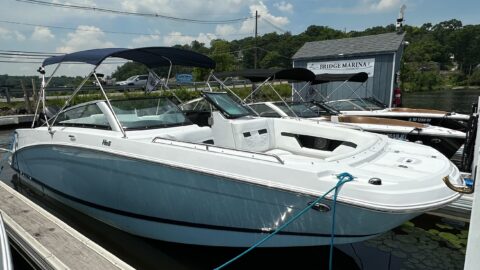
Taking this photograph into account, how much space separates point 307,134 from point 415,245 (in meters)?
1.94

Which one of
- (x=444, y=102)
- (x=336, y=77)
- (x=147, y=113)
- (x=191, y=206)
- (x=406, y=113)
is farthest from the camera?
(x=444, y=102)

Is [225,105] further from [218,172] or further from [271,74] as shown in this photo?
[271,74]

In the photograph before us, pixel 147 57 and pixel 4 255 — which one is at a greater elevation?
pixel 147 57

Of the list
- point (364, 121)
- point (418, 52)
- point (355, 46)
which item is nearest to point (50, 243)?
point (364, 121)

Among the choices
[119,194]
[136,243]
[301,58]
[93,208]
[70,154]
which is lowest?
[136,243]

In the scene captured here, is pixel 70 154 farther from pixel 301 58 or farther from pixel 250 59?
pixel 250 59

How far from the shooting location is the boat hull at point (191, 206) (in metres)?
2.75

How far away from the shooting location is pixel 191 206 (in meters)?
3.31

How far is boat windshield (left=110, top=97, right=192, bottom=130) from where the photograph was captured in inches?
158

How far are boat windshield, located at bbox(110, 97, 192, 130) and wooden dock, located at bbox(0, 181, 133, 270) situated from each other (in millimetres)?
1289

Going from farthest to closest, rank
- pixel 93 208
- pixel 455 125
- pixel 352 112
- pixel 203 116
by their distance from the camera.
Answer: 1. pixel 352 112
2. pixel 455 125
3. pixel 203 116
4. pixel 93 208

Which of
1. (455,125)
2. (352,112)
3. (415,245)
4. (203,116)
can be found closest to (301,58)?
(352,112)

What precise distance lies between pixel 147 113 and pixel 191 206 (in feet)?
4.92

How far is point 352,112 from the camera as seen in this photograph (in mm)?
9109
